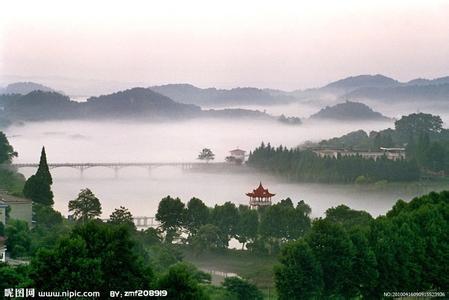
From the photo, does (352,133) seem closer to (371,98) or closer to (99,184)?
(371,98)

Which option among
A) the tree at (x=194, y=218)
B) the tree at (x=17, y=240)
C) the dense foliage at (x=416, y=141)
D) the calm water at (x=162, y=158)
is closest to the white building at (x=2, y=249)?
the tree at (x=17, y=240)

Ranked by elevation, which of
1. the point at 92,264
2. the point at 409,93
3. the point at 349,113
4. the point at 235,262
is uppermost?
the point at 409,93

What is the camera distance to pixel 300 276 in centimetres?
454

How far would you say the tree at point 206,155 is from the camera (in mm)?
14924

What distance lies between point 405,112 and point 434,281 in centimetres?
1749

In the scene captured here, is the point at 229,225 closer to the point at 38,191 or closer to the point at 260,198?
the point at 38,191

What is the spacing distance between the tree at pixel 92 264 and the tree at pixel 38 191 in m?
4.35

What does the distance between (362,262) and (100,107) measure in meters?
11.3

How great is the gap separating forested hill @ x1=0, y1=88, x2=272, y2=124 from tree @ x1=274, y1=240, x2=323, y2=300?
828cm

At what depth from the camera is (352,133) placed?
1856 cm

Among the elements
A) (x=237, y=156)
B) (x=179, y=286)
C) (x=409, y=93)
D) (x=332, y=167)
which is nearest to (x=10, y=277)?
(x=179, y=286)

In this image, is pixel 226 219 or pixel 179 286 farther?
pixel 226 219

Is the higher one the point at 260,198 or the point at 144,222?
the point at 260,198

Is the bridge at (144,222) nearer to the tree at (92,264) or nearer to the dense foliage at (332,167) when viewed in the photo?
the dense foliage at (332,167)
